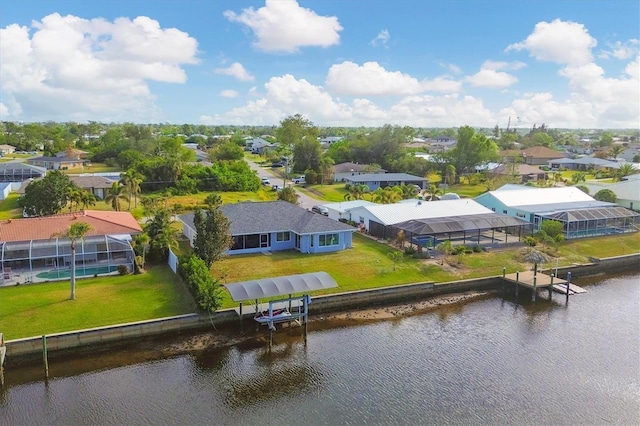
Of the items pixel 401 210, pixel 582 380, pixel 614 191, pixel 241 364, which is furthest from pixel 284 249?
pixel 614 191

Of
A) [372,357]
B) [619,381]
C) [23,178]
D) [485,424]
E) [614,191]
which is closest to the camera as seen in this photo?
[485,424]

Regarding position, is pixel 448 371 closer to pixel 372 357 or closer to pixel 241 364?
pixel 372 357

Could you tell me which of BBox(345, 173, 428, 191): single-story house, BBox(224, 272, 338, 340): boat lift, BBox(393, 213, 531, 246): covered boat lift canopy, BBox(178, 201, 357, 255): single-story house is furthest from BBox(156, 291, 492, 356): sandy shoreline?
BBox(345, 173, 428, 191): single-story house

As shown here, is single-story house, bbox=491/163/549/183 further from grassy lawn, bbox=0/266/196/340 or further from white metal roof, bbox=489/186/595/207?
grassy lawn, bbox=0/266/196/340

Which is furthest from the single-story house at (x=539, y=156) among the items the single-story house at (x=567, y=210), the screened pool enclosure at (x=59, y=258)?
the screened pool enclosure at (x=59, y=258)

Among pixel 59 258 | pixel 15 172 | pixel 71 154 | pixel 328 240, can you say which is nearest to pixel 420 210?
pixel 328 240

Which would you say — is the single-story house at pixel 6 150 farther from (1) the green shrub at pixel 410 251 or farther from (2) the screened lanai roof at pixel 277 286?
(2) the screened lanai roof at pixel 277 286
